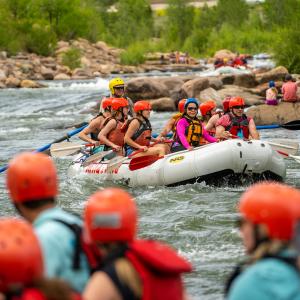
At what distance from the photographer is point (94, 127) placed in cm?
1350

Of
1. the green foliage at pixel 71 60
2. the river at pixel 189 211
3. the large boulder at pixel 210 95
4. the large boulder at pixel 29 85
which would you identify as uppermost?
the river at pixel 189 211

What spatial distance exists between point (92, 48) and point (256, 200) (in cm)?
6469

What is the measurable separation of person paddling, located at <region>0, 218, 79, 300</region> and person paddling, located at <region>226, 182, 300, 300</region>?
623mm

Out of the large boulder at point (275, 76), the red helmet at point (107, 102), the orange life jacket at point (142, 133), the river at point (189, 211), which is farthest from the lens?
the large boulder at point (275, 76)

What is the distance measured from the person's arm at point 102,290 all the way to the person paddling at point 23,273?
181 millimetres

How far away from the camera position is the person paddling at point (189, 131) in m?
12.2

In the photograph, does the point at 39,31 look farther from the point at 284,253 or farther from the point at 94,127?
the point at 284,253

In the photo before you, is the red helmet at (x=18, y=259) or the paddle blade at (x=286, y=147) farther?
the paddle blade at (x=286, y=147)

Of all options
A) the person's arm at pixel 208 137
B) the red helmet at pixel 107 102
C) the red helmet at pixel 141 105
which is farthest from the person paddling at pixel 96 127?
the person's arm at pixel 208 137

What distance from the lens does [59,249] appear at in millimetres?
3594

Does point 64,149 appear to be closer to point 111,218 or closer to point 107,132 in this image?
point 107,132

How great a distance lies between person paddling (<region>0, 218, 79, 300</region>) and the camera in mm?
2967

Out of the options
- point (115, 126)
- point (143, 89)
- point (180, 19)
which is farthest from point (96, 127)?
point (180, 19)

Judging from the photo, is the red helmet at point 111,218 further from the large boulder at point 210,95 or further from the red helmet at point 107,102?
the large boulder at point 210,95
